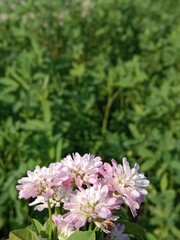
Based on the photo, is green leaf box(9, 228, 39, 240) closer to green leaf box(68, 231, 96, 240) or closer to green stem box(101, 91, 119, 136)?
green leaf box(68, 231, 96, 240)

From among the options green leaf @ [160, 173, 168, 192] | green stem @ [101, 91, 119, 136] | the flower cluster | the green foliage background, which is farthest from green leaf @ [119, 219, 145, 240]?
green stem @ [101, 91, 119, 136]

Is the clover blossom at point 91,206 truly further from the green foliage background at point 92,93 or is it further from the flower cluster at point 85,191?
the green foliage background at point 92,93

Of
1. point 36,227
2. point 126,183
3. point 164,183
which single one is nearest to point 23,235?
point 36,227

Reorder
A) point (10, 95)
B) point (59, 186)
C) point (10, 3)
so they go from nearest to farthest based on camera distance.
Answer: point (59, 186) → point (10, 95) → point (10, 3)

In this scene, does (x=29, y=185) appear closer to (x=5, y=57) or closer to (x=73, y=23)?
(x=5, y=57)

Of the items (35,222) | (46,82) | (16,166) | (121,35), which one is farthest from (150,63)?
(35,222)

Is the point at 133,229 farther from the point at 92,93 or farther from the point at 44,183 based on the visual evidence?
the point at 92,93
